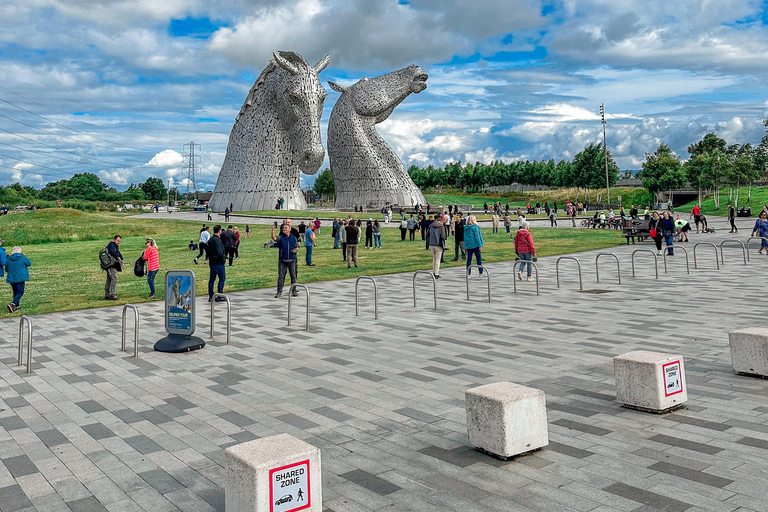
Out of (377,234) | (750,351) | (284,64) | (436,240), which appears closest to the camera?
(750,351)

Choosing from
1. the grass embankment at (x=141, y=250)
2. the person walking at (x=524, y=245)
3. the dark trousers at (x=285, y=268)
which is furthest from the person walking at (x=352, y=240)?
the person walking at (x=524, y=245)

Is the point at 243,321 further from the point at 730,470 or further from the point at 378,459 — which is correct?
the point at 730,470

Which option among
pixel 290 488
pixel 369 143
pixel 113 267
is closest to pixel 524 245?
pixel 113 267

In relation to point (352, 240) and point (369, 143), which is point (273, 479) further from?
point (369, 143)

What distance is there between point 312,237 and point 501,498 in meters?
20.2

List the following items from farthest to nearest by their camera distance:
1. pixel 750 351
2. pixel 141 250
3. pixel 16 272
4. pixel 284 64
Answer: pixel 284 64
pixel 141 250
pixel 16 272
pixel 750 351

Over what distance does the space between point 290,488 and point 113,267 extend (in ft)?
44.9

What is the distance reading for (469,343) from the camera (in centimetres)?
976

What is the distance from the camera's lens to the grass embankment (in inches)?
722

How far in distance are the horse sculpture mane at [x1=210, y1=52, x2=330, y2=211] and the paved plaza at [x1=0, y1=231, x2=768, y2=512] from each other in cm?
4611

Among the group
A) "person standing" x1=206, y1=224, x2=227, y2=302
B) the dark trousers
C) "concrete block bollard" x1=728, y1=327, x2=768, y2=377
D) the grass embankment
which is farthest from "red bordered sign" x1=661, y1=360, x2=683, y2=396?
the grass embankment

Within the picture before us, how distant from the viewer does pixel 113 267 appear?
15.9 m

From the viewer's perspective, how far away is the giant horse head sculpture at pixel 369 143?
63750 millimetres

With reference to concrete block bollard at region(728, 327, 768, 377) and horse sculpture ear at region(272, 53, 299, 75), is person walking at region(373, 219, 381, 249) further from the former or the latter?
horse sculpture ear at region(272, 53, 299, 75)
